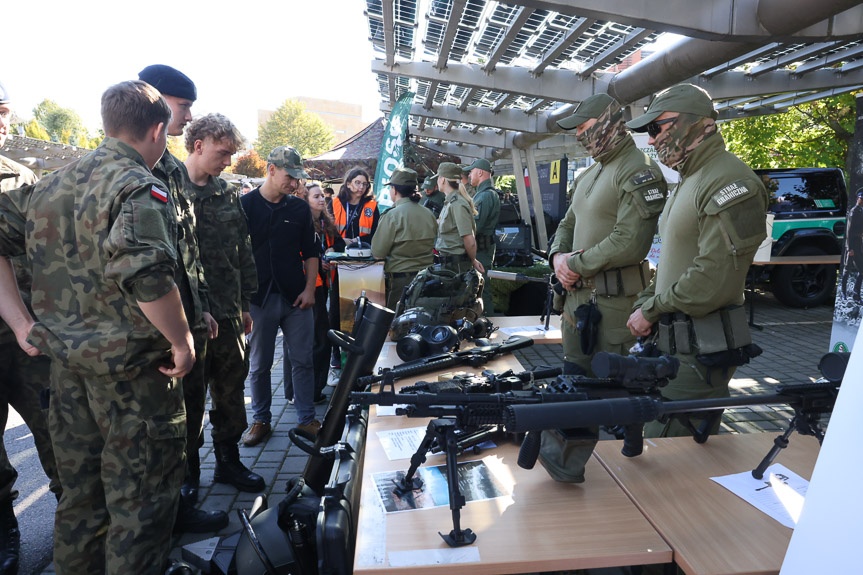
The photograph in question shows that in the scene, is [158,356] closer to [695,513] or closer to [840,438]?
[695,513]

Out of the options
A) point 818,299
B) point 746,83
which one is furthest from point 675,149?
point 818,299

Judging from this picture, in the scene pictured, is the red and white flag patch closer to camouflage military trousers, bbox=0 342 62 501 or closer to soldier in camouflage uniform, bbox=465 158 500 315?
camouflage military trousers, bbox=0 342 62 501

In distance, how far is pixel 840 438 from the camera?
2.59 ft

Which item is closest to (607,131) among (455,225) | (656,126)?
(656,126)

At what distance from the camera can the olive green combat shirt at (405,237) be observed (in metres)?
4.92

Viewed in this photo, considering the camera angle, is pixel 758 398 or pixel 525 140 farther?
pixel 525 140

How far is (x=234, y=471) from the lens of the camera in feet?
10.8

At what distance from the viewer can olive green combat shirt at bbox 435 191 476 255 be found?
5.39 metres

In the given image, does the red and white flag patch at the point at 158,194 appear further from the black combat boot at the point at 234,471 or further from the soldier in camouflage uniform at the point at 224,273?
the black combat boot at the point at 234,471

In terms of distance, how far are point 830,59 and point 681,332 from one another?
6173 millimetres

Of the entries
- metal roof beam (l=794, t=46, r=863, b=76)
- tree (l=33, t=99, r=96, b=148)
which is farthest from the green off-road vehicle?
tree (l=33, t=99, r=96, b=148)

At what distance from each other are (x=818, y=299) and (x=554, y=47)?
700 cm

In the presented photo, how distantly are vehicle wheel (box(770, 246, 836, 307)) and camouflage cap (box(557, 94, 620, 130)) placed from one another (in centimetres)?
818

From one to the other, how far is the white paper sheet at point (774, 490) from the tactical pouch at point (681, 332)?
0.58 metres
